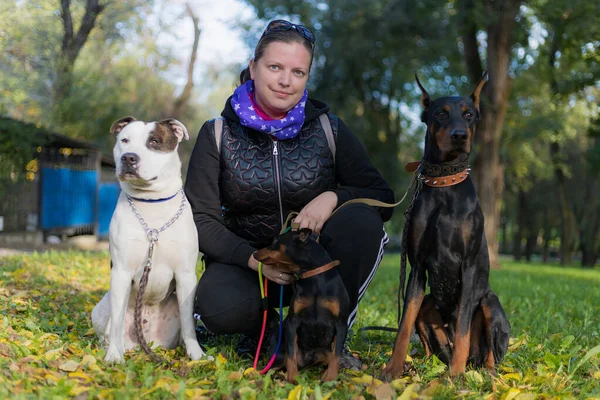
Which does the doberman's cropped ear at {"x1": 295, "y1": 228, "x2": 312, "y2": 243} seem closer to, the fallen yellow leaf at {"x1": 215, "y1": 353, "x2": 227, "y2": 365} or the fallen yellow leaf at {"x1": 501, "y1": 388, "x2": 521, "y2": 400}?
the fallen yellow leaf at {"x1": 215, "y1": 353, "x2": 227, "y2": 365}

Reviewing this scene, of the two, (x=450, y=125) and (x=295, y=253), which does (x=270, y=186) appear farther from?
(x=450, y=125)

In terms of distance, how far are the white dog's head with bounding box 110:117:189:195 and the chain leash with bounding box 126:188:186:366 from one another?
0.13 m

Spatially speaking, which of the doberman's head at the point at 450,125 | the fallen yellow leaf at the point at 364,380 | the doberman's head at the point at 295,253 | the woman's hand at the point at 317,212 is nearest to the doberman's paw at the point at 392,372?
the fallen yellow leaf at the point at 364,380

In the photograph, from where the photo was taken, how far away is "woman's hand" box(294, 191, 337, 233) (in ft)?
10.9

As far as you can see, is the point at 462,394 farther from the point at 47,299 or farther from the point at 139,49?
the point at 139,49

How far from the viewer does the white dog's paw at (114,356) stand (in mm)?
3100

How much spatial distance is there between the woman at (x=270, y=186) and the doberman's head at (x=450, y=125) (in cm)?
66

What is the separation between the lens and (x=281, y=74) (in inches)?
135

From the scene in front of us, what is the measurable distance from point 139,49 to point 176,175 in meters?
27.0

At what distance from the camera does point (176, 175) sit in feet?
11.0

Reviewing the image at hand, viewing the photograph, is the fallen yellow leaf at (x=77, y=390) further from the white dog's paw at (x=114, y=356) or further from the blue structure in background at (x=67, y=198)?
the blue structure in background at (x=67, y=198)

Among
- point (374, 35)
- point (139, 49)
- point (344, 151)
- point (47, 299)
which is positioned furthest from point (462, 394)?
point (139, 49)

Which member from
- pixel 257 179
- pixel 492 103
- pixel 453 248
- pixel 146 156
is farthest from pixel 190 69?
pixel 453 248

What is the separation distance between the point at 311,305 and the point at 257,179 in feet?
3.09
